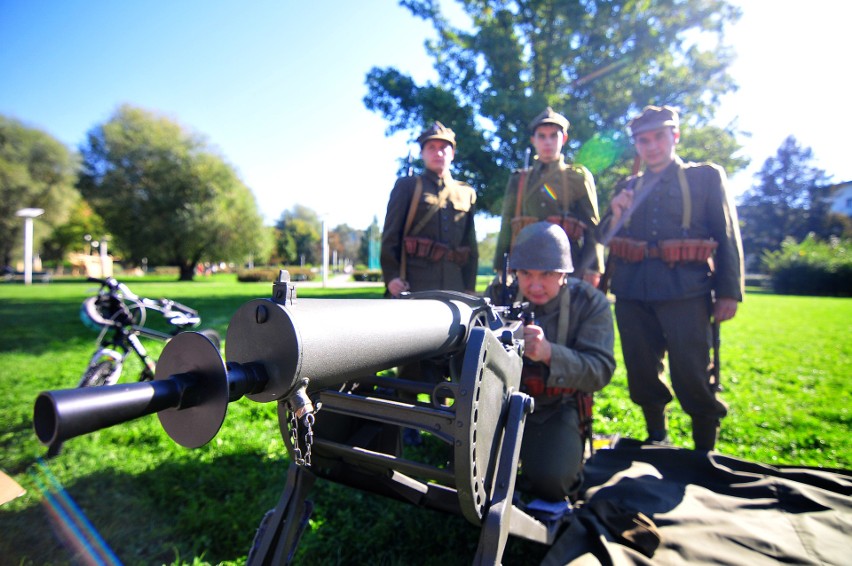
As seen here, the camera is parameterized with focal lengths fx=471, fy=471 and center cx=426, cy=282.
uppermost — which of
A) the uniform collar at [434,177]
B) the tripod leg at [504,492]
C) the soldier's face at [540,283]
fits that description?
the uniform collar at [434,177]

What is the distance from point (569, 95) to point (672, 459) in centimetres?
1489

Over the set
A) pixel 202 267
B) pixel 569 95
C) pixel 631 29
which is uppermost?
pixel 631 29

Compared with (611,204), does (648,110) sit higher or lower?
higher

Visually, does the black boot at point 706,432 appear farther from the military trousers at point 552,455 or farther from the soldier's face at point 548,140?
the soldier's face at point 548,140

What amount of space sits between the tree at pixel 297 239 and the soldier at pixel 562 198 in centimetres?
7231

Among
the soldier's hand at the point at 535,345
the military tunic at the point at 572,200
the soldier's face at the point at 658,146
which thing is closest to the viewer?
the soldier's hand at the point at 535,345

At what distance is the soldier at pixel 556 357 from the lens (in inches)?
99.0

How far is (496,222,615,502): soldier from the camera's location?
251cm

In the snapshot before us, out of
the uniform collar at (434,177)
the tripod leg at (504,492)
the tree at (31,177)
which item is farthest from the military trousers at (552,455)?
the tree at (31,177)

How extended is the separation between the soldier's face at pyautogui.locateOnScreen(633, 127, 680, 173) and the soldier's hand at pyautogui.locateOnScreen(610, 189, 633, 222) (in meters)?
0.27

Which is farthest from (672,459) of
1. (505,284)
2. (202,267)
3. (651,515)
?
(202,267)

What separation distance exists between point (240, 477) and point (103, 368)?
2091 mm

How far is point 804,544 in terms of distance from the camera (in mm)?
2322

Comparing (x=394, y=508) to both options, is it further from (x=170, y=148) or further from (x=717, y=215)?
(x=170, y=148)
